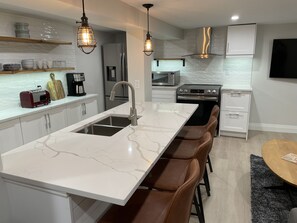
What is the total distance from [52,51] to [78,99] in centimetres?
100

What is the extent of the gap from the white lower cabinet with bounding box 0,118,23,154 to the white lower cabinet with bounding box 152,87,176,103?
270 cm

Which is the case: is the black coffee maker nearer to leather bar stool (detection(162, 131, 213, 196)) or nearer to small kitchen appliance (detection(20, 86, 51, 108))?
small kitchen appliance (detection(20, 86, 51, 108))

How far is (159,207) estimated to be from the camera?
1.42 metres

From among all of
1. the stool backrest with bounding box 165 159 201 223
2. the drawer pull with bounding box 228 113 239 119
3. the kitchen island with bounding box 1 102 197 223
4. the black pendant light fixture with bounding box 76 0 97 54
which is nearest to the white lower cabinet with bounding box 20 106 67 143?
the kitchen island with bounding box 1 102 197 223

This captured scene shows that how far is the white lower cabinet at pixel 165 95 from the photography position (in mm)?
4676

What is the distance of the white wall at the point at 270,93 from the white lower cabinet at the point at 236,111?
2.53 ft

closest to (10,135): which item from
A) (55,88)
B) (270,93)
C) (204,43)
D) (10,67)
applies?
(10,67)

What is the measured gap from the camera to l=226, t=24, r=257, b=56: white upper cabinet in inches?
167

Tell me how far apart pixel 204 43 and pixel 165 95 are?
1367 mm

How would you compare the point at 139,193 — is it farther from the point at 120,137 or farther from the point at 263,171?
the point at 263,171

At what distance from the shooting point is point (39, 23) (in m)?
3.74

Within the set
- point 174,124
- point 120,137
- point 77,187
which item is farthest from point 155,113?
point 77,187

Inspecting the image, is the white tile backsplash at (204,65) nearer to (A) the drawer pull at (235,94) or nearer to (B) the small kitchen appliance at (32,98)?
(A) the drawer pull at (235,94)

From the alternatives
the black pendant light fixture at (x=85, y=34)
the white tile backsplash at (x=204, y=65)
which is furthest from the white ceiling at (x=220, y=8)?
the white tile backsplash at (x=204, y=65)
